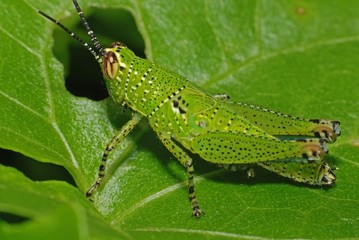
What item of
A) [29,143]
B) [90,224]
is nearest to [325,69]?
[29,143]

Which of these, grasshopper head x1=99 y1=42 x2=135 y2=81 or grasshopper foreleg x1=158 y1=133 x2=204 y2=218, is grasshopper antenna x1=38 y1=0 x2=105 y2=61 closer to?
grasshopper head x1=99 y1=42 x2=135 y2=81

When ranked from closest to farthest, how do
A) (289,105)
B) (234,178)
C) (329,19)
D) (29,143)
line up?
(29,143)
(234,178)
(289,105)
(329,19)

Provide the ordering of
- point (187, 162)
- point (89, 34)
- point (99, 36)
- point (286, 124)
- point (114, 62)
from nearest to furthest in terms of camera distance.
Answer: point (187, 162), point (286, 124), point (114, 62), point (89, 34), point (99, 36)

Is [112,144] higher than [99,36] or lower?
lower

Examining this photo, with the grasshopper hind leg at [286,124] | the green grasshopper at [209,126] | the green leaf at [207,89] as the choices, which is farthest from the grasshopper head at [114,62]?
the grasshopper hind leg at [286,124]

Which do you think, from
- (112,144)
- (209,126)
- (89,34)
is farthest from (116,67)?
(209,126)

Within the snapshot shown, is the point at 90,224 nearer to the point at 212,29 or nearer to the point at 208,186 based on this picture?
the point at 208,186

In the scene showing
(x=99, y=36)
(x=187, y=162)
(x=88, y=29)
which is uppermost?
(x=99, y=36)

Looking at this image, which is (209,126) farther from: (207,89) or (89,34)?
(89,34)
